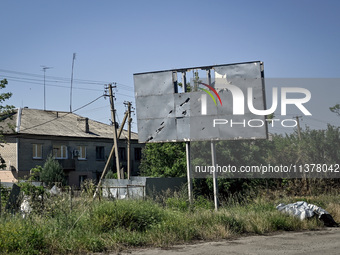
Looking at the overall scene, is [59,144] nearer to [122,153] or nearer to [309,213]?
[122,153]

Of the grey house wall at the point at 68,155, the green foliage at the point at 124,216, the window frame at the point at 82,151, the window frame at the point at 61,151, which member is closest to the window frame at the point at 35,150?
the grey house wall at the point at 68,155

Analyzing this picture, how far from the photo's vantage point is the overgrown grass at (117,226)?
9.38 m

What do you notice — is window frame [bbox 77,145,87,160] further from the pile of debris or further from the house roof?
the pile of debris

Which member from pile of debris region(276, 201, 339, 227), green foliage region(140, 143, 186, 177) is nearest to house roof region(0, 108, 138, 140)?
green foliage region(140, 143, 186, 177)

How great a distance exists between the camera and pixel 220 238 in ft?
37.7

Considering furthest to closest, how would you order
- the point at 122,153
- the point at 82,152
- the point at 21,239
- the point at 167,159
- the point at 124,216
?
the point at 122,153
the point at 82,152
the point at 167,159
the point at 124,216
the point at 21,239

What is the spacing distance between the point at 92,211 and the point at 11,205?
8.98 ft

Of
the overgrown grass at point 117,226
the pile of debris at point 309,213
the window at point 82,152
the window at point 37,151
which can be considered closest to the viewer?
the overgrown grass at point 117,226

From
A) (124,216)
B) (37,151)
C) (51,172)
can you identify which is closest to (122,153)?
(37,151)

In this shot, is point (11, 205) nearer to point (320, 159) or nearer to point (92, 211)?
point (92, 211)

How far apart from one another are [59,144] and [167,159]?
71.7 feet

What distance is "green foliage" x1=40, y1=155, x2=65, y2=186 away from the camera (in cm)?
3675

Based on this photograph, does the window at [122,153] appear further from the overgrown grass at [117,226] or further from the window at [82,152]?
the overgrown grass at [117,226]

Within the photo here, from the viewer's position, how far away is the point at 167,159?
22891 millimetres
